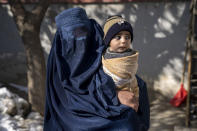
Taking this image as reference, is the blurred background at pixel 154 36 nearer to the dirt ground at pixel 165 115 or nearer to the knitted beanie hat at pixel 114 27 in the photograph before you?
the dirt ground at pixel 165 115

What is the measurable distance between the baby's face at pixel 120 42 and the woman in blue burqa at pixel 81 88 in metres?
0.15

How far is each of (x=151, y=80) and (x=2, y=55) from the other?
4.72 metres

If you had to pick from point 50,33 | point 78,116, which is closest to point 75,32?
point 78,116

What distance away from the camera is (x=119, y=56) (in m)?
2.12

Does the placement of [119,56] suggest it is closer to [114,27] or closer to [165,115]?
[114,27]

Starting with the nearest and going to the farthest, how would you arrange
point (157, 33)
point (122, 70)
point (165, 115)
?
1. point (122, 70)
2. point (165, 115)
3. point (157, 33)

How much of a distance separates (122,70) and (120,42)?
0.70 ft

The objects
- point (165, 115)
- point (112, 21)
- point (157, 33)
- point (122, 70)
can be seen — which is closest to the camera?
point (122, 70)

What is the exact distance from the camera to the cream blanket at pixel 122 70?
209 centimetres

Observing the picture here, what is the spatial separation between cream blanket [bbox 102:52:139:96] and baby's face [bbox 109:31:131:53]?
0.31ft

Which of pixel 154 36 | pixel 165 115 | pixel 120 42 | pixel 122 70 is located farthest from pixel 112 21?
pixel 154 36

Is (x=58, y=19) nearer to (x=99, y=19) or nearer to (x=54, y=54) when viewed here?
(x=54, y=54)

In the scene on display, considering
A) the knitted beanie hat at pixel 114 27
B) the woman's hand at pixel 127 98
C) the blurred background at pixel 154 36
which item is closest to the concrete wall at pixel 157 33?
the blurred background at pixel 154 36

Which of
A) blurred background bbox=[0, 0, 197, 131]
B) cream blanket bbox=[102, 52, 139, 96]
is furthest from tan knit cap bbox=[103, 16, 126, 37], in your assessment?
blurred background bbox=[0, 0, 197, 131]
